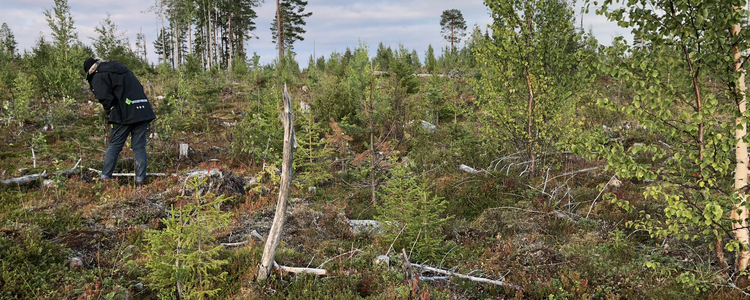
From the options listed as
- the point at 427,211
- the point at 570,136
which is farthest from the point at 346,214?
the point at 570,136

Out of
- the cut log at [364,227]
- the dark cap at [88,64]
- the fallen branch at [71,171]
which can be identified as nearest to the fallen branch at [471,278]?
the cut log at [364,227]

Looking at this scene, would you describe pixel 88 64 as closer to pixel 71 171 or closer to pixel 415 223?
pixel 71 171

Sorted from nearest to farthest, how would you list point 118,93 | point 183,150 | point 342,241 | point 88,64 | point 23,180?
point 342,241, point 88,64, point 118,93, point 23,180, point 183,150

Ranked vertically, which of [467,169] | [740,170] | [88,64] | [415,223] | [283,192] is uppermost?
[88,64]

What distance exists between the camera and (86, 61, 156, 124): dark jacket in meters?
6.68

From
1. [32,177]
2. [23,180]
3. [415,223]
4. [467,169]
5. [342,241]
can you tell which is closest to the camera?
[415,223]

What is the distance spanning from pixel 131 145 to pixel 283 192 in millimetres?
5047

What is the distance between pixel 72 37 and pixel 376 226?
21.8 metres

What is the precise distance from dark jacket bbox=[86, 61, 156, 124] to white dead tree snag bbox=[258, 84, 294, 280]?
15.3ft

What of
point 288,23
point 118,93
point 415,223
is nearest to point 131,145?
point 118,93

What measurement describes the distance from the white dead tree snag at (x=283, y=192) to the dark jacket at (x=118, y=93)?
4.66 meters

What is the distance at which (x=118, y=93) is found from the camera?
681 centimetres

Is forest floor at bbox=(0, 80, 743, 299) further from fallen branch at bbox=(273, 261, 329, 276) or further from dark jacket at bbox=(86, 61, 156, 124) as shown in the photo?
dark jacket at bbox=(86, 61, 156, 124)

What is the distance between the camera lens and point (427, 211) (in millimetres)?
4793
